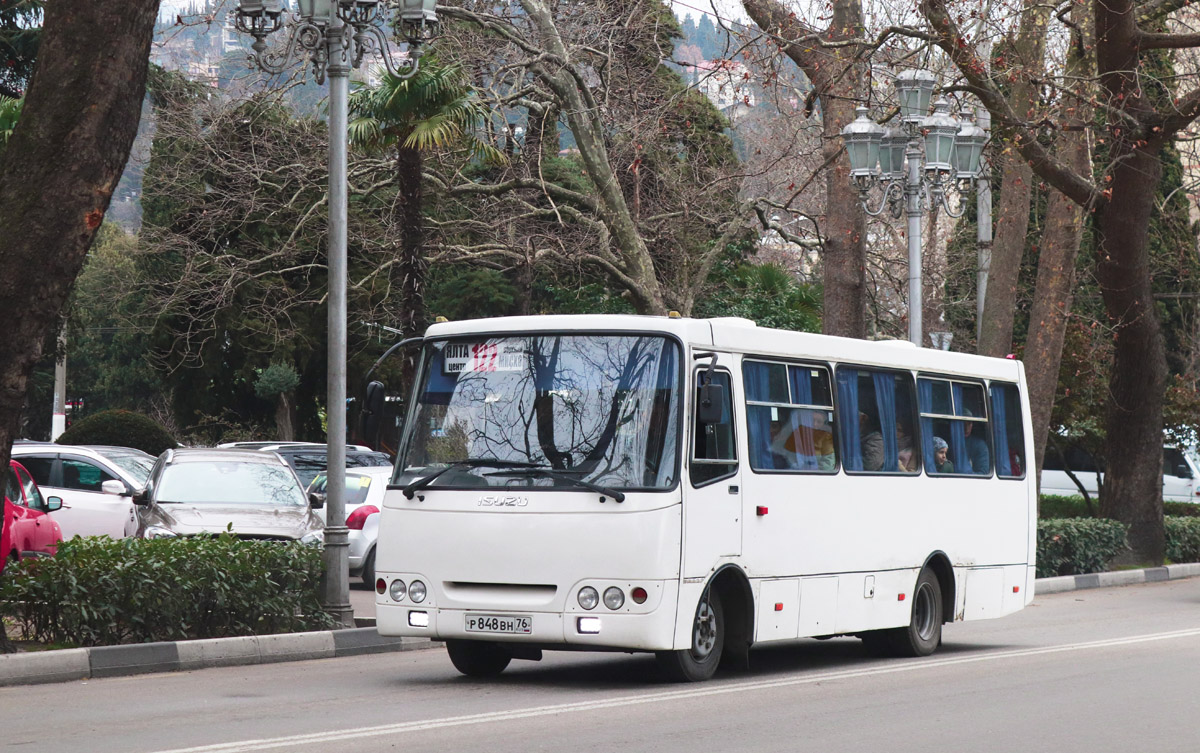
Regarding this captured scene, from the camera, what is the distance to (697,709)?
926 centimetres

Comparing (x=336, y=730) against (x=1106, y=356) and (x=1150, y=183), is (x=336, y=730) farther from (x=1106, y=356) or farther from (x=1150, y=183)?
(x=1106, y=356)

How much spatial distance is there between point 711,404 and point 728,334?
105cm

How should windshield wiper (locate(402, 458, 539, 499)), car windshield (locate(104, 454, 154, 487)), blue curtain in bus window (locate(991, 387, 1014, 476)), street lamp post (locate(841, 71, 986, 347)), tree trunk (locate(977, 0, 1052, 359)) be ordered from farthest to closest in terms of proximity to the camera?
car windshield (locate(104, 454, 154, 487)) < tree trunk (locate(977, 0, 1052, 359)) < street lamp post (locate(841, 71, 986, 347)) < blue curtain in bus window (locate(991, 387, 1014, 476)) < windshield wiper (locate(402, 458, 539, 499))

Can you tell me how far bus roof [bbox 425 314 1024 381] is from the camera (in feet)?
34.8

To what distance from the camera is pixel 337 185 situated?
14.0 m

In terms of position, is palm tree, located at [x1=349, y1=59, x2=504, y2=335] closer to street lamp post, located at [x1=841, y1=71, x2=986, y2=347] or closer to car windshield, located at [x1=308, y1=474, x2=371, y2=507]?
car windshield, located at [x1=308, y1=474, x2=371, y2=507]

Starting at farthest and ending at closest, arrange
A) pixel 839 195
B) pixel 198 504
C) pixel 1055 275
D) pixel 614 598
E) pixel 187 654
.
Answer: pixel 1055 275, pixel 839 195, pixel 198 504, pixel 187 654, pixel 614 598

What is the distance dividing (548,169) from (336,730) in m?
29.8

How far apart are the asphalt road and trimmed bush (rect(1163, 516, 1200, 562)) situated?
1385 centimetres

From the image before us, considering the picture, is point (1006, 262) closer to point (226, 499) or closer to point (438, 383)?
point (226, 499)

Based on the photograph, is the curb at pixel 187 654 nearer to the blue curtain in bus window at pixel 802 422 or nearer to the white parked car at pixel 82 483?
the blue curtain in bus window at pixel 802 422

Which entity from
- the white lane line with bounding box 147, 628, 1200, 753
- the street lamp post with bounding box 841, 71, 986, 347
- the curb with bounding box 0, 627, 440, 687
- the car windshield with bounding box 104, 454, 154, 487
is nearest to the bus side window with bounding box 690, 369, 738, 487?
the white lane line with bounding box 147, 628, 1200, 753

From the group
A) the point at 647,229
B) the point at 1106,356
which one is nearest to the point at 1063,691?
the point at 647,229

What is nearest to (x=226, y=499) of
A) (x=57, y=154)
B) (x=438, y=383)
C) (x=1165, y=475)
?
(x=438, y=383)
